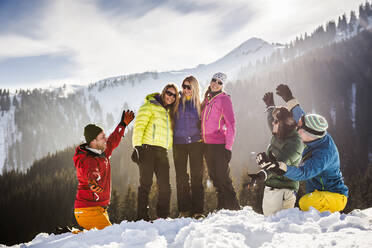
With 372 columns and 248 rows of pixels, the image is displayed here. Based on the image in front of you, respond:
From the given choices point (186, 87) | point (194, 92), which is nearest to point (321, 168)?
point (194, 92)

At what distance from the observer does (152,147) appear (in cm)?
486

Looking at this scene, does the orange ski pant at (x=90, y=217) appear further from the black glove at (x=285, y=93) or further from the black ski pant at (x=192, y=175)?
the black glove at (x=285, y=93)

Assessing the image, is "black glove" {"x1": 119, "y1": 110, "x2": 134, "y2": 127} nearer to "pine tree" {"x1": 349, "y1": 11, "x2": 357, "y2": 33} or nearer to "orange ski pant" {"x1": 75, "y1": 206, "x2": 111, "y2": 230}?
"orange ski pant" {"x1": 75, "y1": 206, "x2": 111, "y2": 230}

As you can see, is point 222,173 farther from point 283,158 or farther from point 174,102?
point 174,102

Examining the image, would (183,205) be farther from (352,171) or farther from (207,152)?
(352,171)

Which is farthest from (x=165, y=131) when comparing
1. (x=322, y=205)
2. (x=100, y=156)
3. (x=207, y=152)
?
(x=322, y=205)

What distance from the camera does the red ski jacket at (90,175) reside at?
3.90 metres

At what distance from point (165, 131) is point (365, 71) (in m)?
117

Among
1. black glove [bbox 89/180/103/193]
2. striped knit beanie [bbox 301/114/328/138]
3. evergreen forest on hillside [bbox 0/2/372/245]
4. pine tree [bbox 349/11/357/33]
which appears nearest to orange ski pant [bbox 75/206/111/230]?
black glove [bbox 89/180/103/193]

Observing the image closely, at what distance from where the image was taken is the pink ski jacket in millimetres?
4992

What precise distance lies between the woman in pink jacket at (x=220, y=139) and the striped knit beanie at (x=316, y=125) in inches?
56.9

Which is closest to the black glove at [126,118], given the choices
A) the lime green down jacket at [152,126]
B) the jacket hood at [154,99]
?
the lime green down jacket at [152,126]

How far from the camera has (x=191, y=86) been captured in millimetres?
5090

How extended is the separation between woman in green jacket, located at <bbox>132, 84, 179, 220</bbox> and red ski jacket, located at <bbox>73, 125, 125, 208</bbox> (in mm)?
708
